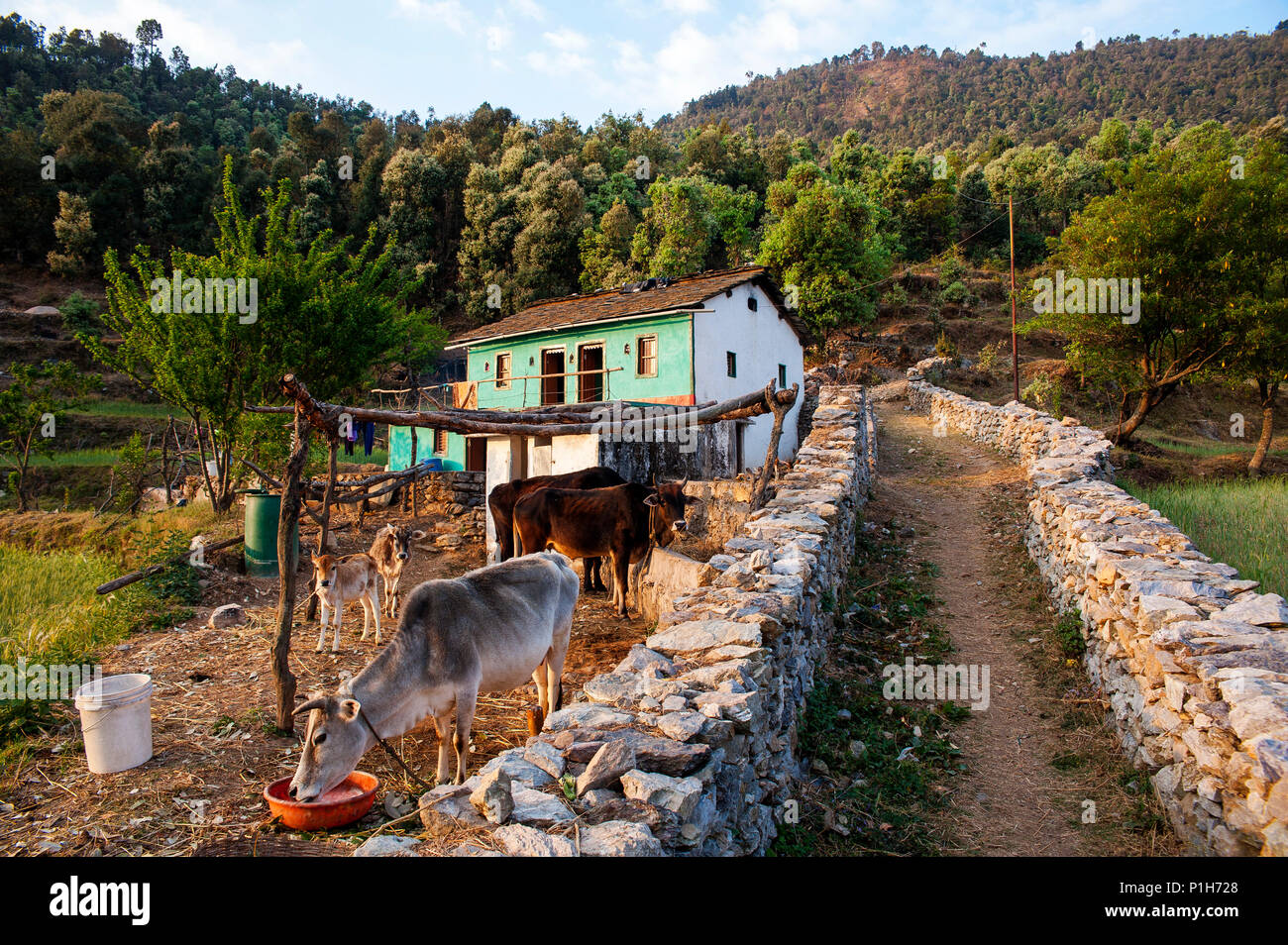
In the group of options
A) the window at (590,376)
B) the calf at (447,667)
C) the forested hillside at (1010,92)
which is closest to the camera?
the calf at (447,667)

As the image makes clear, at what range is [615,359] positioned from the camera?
23.8 metres

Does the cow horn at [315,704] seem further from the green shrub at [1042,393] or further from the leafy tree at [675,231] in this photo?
the leafy tree at [675,231]

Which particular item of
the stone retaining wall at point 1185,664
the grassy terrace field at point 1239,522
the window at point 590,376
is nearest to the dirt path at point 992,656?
the stone retaining wall at point 1185,664

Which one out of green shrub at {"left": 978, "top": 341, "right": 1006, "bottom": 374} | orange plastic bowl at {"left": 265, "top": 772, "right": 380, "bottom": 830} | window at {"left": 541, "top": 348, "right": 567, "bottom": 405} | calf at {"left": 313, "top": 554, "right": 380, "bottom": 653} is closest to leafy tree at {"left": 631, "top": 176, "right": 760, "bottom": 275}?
window at {"left": 541, "top": 348, "right": 567, "bottom": 405}

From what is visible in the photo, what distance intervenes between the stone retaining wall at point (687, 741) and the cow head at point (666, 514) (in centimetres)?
385

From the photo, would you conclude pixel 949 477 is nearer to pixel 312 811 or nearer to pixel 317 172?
pixel 312 811

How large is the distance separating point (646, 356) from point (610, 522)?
12.3m

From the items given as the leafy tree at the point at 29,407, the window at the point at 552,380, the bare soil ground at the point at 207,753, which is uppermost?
the window at the point at 552,380

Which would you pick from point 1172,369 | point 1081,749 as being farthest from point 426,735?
point 1172,369

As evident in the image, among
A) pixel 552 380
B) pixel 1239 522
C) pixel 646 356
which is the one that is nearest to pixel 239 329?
pixel 646 356

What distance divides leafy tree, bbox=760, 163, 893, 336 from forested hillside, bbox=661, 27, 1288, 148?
6486cm

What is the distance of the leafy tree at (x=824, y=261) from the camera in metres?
35.4

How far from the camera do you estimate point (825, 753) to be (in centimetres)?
584

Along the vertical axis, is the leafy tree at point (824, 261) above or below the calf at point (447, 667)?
above
